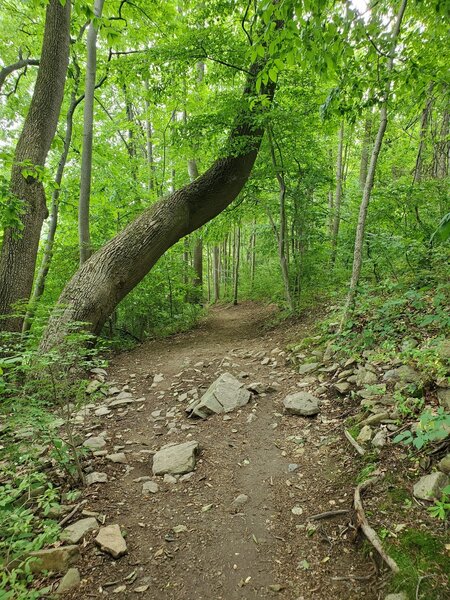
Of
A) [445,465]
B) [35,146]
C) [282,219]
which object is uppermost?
[35,146]

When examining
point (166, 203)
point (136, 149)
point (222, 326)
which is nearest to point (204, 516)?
point (166, 203)

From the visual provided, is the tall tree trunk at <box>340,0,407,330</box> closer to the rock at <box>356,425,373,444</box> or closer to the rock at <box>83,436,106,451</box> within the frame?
the rock at <box>356,425,373,444</box>

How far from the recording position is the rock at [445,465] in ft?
7.43

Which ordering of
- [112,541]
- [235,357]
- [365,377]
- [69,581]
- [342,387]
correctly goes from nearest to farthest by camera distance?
1. [69,581]
2. [112,541]
3. [365,377]
4. [342,387]
5. [235,357]

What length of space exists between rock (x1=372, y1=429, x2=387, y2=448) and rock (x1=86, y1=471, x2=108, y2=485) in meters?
2.46

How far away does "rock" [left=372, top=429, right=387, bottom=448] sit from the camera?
279cm

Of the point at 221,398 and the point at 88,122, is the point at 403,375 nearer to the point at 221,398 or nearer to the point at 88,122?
the point at 221,398

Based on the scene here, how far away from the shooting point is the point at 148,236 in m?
6.65

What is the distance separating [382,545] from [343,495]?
23.5 inches

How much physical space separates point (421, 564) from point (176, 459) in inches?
85.6

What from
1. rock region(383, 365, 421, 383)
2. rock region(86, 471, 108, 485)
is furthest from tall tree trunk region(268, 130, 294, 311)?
rock region(86, 471, 108, 485)

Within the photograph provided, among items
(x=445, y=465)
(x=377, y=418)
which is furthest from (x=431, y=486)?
(x=377, y=418)

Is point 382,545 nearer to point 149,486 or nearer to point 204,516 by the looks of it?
point 204,516

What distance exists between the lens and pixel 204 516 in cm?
266
